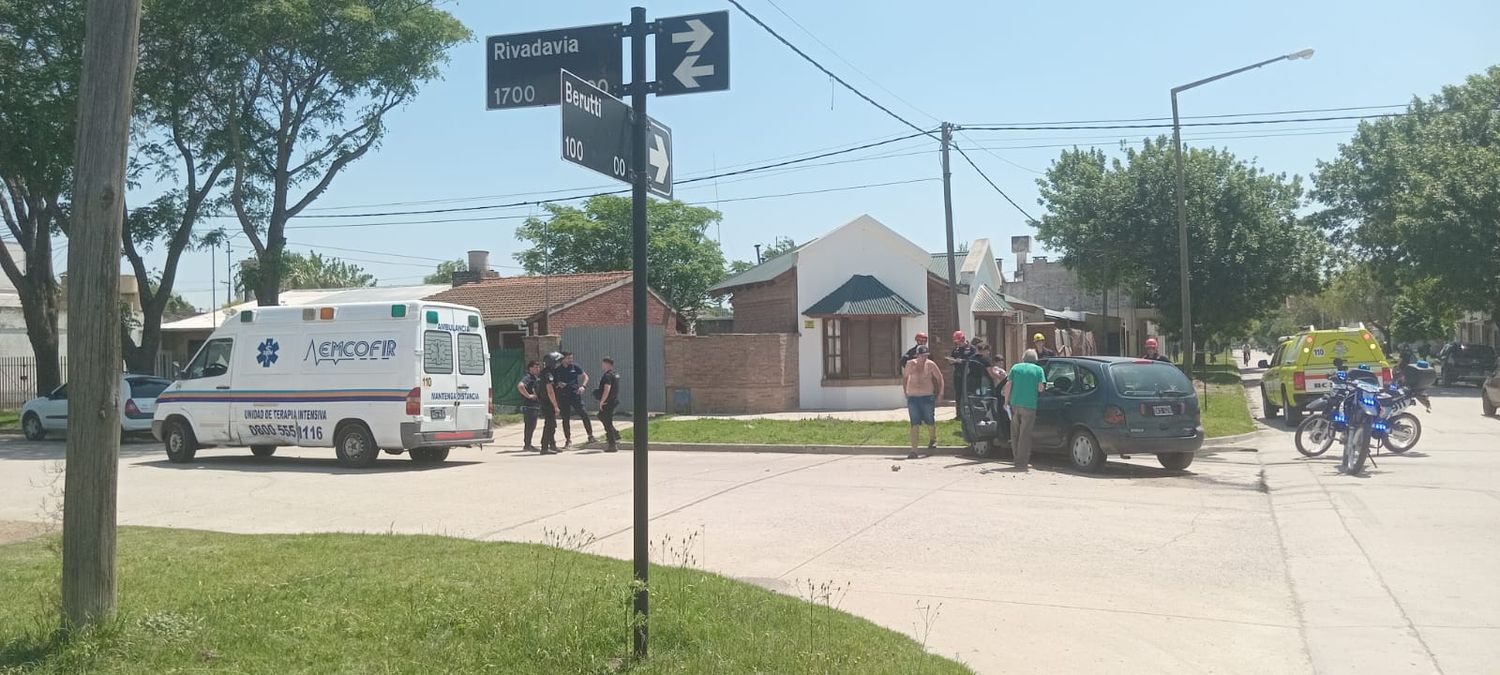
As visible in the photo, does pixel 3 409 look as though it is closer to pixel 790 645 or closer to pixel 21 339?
pixel 21 339

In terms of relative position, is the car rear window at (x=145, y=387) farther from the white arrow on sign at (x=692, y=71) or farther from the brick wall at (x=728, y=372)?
the white arrow on sign at (x=692, y=71)

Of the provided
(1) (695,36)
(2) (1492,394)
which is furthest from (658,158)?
(2) (1492,394)

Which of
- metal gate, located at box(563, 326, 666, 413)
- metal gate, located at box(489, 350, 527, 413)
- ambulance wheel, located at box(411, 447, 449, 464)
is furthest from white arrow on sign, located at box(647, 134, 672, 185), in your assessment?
metal gate, located at box(489, 350, 527, 413)

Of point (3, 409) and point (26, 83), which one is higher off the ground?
point (26, 83)

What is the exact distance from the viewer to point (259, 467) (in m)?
16.4

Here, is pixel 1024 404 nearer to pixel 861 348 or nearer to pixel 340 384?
→ pixel 340 384

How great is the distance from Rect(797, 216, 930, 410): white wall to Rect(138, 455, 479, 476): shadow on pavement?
37.7ft

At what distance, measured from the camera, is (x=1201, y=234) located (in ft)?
133

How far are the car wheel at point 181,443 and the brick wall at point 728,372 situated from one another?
11.0m

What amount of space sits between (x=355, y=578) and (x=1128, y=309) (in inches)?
1972

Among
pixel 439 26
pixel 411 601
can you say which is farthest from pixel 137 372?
pixel 411 601

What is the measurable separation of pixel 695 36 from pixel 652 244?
153 feet

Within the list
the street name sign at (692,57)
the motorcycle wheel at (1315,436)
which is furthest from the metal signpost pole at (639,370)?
the motorcycle wheel at (1315,436)

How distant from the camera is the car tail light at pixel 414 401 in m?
15.6
